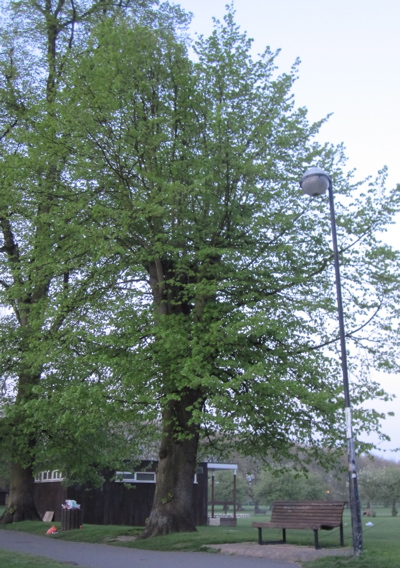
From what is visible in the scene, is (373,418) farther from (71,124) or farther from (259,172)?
(71,124)

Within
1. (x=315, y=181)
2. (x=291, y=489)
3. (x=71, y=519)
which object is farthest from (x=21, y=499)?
(x=291, y=489)

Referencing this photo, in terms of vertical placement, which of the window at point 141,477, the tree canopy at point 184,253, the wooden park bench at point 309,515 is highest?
the tree canopy at point 184,253

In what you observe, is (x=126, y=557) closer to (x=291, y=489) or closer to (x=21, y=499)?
(x=21, y=499)

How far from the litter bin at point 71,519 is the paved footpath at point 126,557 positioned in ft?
14.3

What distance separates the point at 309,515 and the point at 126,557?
3648 mm

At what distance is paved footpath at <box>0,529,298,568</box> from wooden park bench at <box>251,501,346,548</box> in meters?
1.18

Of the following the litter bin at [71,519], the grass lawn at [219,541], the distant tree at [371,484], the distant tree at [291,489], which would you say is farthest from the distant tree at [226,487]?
the grass lawn at [219,541]

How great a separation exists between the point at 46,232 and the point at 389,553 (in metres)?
12.4

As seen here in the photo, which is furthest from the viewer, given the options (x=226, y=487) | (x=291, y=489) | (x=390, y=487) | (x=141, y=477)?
(x=226, y=487)

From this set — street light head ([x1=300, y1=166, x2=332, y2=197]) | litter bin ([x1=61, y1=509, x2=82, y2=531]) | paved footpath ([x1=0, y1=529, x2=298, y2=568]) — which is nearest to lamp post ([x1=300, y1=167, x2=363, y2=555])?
street light head ([x1=300, y1=166, x2=332, y2=197])

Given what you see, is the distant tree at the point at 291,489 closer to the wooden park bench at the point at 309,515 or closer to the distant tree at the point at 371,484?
the distant tree at the point at 371,484

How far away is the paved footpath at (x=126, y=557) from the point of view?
10828 millimetres

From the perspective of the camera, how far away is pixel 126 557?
40.0ft

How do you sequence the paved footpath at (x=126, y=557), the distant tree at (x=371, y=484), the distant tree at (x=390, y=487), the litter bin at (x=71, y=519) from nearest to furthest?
the paved footpath at (x=126, y=557) < the litter bin at (x=71, y=519) < the distant tree at (x=390, y=487) < the distant tree at (x=371, y=484)
